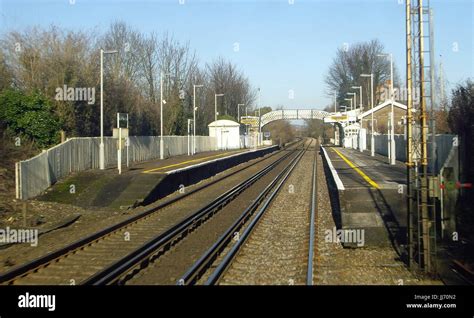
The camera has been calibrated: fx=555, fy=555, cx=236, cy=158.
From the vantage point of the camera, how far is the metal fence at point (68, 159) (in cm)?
1973

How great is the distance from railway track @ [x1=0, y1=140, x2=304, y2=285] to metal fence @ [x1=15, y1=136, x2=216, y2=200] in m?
4.84

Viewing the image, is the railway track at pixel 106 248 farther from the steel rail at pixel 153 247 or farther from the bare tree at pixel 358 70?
the bare tree at pixel 358 70

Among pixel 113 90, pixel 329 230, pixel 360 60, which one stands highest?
pixel 360 60

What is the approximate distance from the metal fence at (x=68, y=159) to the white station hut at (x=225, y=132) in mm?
27790

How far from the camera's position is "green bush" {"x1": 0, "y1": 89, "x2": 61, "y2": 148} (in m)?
26.6

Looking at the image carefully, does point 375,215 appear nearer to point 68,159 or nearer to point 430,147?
point 430,147

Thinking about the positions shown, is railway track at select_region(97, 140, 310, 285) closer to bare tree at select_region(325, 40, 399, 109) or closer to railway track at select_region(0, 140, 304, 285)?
railway track at select_region(0, 140, 304, 285)

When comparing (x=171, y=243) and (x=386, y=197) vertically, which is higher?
(x=386, y=197)

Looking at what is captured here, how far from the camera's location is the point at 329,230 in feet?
49.4
